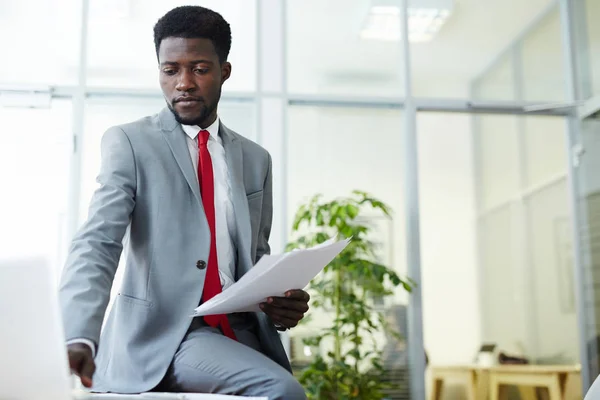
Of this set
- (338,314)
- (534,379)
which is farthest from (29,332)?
(534,379)

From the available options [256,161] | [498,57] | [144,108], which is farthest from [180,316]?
[498,57]

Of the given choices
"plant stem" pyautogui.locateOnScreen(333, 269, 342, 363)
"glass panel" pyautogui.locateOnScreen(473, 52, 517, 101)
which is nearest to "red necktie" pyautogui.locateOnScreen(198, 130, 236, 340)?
"plant stem" pyautogui.locateOnScreen(333, 269, 342, 363)

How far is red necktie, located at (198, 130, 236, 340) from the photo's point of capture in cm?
164

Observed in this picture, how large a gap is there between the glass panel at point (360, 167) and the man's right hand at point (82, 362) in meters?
3.26

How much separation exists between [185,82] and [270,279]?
20.0 inches

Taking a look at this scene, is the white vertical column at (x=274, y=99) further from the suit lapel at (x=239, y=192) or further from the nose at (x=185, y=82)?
the nose at (x=185, y=82)

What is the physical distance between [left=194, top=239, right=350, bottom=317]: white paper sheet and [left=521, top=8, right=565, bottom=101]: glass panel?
149 inches

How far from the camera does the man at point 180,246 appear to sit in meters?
1.49

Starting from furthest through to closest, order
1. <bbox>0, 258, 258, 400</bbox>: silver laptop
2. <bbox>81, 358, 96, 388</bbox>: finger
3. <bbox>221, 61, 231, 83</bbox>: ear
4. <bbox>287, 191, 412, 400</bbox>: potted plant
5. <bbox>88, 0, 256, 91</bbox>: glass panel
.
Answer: <bbox>88, 0, 256, 91</bbox>: glass panel
<bbox>287, 191, 412, 400</bbox>: potted plant
<bbox>221, 61, 231, 83</bbox>: ear
<bbox>81, 358, 96, 388</bbox>: finger
<bbox>0, 258, 258, 400</bbox>: silver laptop

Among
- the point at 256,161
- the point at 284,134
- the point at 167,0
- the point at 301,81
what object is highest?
the point at 167,0

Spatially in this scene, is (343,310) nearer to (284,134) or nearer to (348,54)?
(284,134)

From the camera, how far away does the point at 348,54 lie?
491 centimetres

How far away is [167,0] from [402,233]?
2.02 metres

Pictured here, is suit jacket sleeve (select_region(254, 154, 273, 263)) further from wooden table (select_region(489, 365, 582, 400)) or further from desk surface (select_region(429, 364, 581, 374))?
wooden table (select_region(489, 365, 582, 400))
